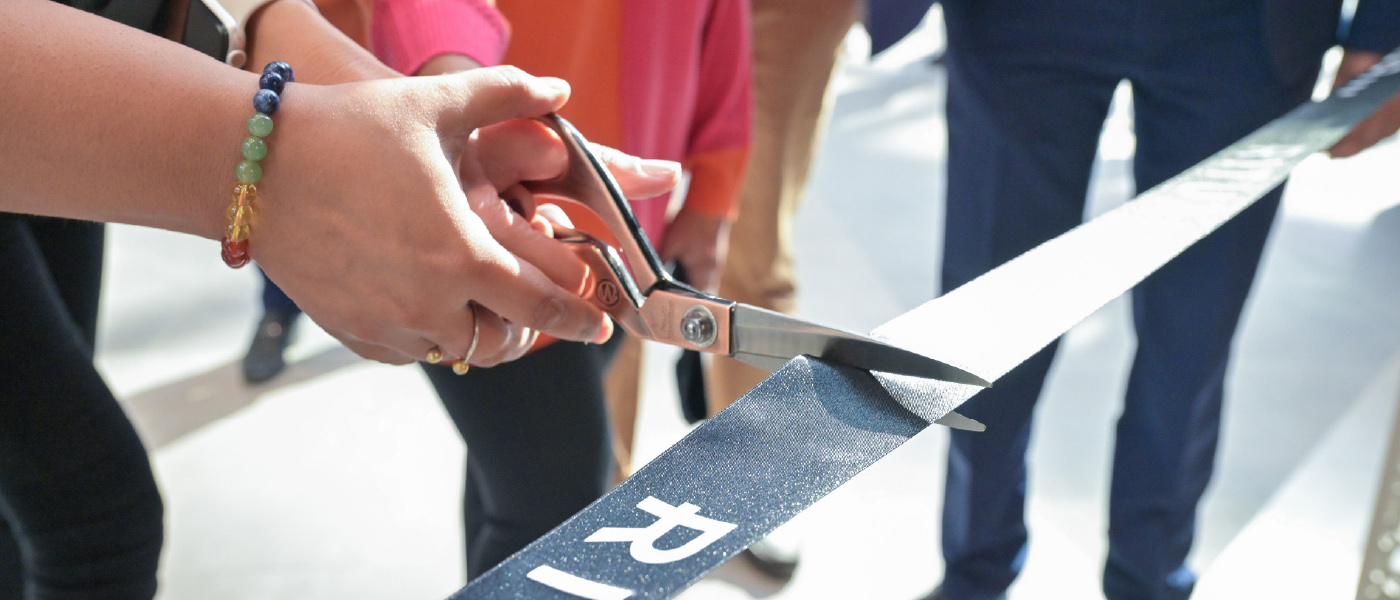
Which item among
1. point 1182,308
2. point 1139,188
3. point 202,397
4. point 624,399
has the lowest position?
point 202,397

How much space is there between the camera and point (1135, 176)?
115 centimetres

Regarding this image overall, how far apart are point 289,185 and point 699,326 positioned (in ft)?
0.73

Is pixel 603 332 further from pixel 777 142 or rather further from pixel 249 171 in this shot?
pixel 777 142

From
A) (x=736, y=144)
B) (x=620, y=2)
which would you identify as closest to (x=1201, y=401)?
(x=736, y=144)

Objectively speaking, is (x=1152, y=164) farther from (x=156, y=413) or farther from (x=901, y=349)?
(x=156, y=413)

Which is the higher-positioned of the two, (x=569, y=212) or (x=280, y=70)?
(x=280, y=70)

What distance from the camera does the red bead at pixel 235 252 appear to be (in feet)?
1.62

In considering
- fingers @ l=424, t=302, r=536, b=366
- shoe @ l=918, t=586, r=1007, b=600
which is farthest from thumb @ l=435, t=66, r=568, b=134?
shoe @ l=918, t=586, r=1007, b=600

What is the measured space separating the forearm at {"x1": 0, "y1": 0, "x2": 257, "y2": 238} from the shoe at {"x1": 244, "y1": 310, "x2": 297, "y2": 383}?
1477 millimetres

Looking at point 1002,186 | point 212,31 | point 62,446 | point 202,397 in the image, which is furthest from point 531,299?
point 202,397

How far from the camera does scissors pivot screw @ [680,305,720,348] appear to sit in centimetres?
56

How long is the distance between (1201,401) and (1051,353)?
0.60 feet

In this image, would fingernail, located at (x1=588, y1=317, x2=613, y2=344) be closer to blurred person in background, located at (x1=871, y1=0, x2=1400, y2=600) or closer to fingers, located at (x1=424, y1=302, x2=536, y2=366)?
fingers, located at (x1=424, y1=302, x2=536, y2=366)

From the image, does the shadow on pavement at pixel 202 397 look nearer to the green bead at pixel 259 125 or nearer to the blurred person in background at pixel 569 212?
the blurred person in background at pixel 569 212
